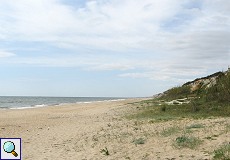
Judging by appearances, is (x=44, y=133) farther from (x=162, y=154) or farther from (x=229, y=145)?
(x=229, y=145)

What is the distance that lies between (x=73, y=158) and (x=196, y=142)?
3656mm

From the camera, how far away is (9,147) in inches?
253

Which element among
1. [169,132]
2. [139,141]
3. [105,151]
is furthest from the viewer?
[169,132]

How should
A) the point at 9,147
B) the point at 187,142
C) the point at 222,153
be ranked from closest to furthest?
the point at 9,147 < the point at 222,153 < the point at 187,142

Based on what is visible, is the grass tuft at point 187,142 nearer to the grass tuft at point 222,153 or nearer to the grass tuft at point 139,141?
the grass tuft at point 222,153

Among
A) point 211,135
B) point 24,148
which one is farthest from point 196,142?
point 24,148

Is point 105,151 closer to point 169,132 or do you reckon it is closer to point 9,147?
point 169,132

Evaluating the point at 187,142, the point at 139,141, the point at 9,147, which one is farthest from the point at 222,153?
the point at 9,147

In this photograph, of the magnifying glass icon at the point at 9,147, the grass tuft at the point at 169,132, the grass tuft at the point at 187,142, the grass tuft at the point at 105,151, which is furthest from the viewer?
the grass tuft at the point at 169,132

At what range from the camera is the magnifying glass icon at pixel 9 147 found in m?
6.34

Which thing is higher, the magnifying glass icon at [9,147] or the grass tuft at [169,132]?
the magnifying glass icon at [9,147]

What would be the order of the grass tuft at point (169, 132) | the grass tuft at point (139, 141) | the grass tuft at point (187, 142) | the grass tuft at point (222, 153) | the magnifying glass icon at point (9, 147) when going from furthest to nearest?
the grass tuft at point (169, 132)
the grass tuft at point (139, 141)
the grass tuft at point (187, 142)
the grass tuft at point (222, 153)
the magnifying glass icon at point (9, 147)

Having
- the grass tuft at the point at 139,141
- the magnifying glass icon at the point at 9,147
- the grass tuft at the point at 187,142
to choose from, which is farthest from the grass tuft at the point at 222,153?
the magnifying glass icon at the point at 9,147

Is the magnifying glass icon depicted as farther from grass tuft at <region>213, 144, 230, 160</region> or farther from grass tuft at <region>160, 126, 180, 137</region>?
grass tuft at <region>160, 126, 180, 137</region>
